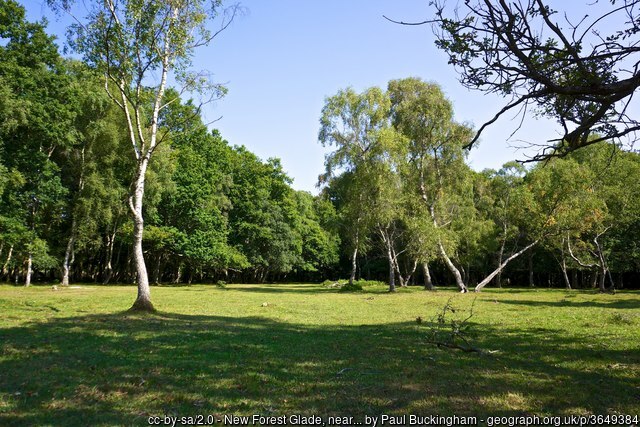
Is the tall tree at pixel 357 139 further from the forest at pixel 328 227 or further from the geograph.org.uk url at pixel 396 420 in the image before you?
the geograph.org.uk url at pixel 396 420

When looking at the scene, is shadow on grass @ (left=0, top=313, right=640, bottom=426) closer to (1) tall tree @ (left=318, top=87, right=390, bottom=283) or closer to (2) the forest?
(2) the forest

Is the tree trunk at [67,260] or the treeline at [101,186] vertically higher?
the treeline at [101,186]

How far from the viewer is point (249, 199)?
64.3m

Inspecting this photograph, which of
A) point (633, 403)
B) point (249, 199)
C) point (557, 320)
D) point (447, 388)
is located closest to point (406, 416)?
point (447, 388)

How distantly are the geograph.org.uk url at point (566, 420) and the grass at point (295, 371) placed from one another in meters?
0.20

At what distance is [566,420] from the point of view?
5.30 metres

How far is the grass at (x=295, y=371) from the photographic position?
226 inches

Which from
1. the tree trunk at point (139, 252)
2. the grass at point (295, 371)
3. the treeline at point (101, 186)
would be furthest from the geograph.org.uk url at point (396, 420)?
the treeline at point (101, 186)

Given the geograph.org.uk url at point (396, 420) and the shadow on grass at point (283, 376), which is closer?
the geograph.org.uk url at point (396, 420)

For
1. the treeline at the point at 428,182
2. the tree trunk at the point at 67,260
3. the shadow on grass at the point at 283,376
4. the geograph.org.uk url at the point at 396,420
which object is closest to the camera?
the geograph.org.uk url at the point at 396,420

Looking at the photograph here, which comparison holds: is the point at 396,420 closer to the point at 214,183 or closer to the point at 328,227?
the point at 328,227

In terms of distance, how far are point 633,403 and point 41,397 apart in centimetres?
830

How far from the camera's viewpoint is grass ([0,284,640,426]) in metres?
5.75

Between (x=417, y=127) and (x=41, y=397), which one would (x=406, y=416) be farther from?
(x=417, y=127)
